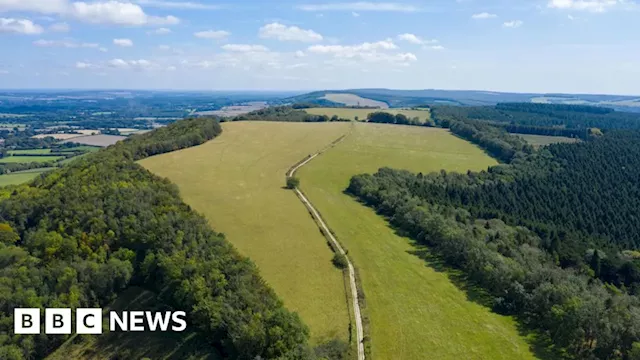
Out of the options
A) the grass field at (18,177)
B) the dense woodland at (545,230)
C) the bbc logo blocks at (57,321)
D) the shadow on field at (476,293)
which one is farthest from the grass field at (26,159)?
the shadow on field at (476,293)

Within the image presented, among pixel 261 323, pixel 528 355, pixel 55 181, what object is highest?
pixel 55 181

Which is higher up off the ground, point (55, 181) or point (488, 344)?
point (55, 181)

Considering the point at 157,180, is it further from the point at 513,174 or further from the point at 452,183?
the point at 513,174

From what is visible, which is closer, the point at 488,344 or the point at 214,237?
the point at 488,344

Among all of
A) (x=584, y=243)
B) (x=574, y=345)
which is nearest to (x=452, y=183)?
(x=584, y=243)

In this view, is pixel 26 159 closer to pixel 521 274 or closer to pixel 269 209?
pixel 269 209

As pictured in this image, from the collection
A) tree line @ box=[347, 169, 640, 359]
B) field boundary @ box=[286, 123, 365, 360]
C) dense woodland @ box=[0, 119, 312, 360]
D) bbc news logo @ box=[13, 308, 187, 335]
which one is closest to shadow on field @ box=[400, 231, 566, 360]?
tree line @ box=[347, 169, 640, 359]

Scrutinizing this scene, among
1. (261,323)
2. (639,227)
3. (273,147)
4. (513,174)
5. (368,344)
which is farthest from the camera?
(273,147)
